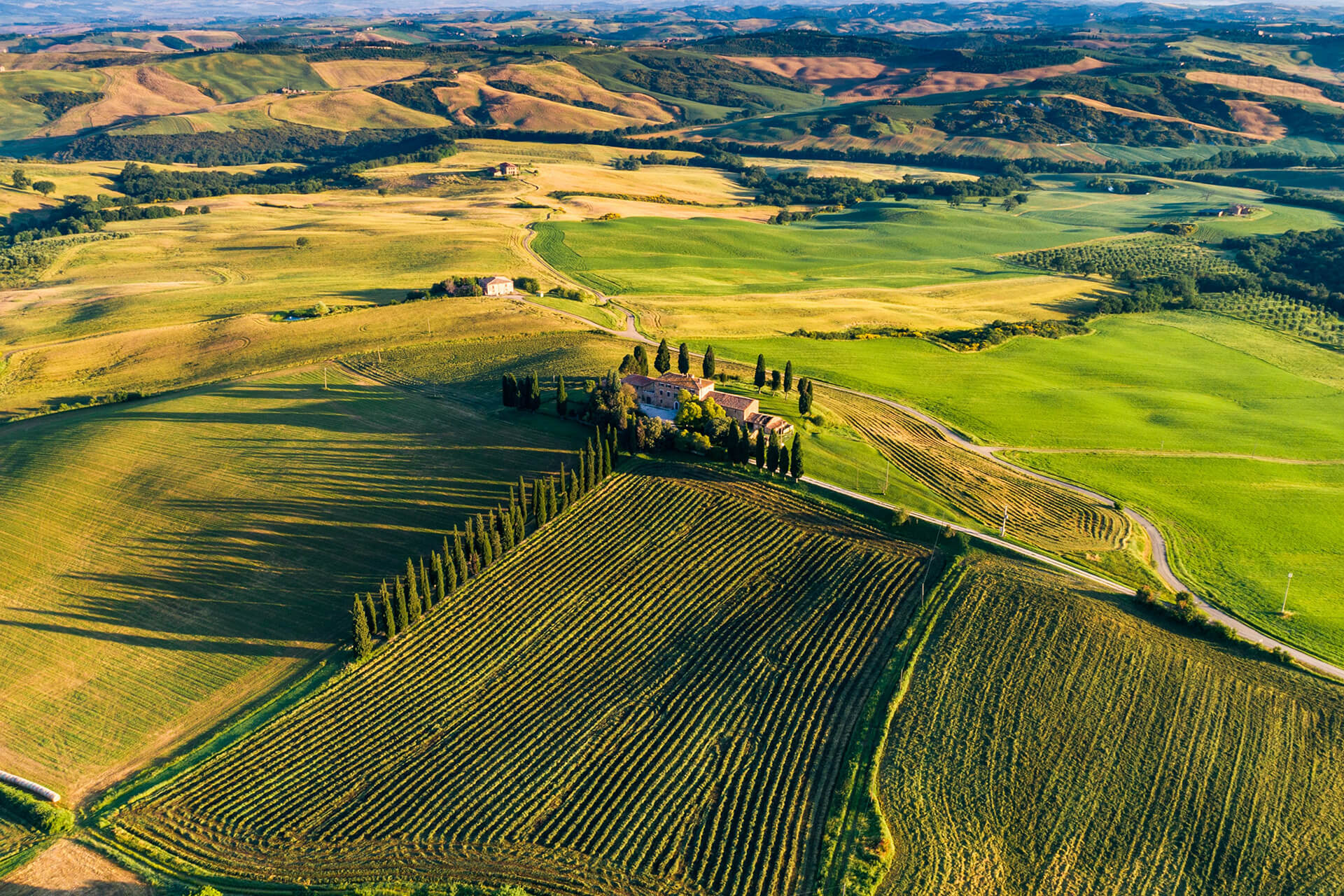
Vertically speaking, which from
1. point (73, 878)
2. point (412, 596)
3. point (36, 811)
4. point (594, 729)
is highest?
point (412, 596)

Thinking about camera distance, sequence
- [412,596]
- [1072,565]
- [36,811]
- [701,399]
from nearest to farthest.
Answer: [36,811], [412,596], [1072,565], [701,399]

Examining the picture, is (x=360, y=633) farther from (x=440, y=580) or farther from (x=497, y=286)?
(x=497, y=286)

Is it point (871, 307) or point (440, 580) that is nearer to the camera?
point (440, 580)

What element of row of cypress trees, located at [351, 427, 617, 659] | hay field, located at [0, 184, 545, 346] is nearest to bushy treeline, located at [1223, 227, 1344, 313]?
hay field, located at [0, 184, 545, 346]

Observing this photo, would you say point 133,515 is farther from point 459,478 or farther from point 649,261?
point 649,261

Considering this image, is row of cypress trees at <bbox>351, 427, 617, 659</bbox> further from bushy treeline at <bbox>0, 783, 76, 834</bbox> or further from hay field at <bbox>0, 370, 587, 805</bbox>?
bushy treeline at <bbox>0, 783, 76, 834</bbox>

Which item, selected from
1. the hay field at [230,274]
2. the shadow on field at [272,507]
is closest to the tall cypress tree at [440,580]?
the shadow on field at [272,507]

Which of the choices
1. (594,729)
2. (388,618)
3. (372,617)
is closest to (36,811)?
(372,617)

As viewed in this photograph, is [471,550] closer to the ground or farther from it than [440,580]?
farther from it
